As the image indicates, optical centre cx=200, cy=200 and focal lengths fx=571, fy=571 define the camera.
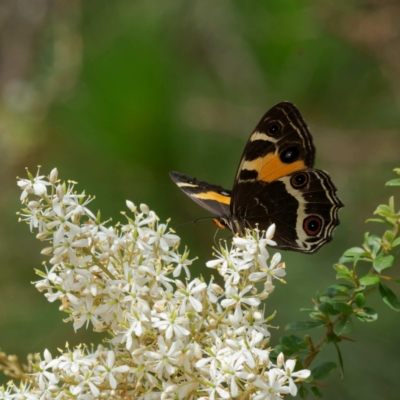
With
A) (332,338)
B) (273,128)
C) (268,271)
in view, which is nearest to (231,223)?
(273,128)

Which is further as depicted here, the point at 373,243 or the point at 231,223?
the point at 231,223

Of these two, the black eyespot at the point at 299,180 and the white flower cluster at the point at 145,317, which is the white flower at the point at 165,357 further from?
the black eyespot at the point at 299,180

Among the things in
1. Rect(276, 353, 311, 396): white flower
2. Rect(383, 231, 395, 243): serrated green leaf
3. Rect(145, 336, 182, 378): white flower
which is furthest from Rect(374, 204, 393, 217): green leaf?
Rect(145, 336, 182, 378): white flower

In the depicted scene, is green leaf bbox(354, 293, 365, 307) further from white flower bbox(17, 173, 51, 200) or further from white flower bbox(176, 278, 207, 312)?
white flower bbox(17, 173, 51, 200)

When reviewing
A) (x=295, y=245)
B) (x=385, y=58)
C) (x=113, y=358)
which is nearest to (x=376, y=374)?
(x=295, y=245)

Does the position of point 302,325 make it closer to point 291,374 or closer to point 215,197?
point 291,374
